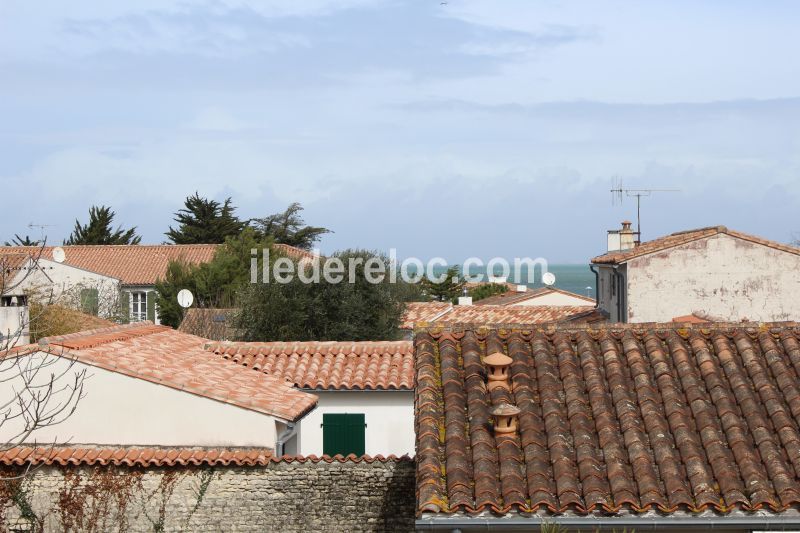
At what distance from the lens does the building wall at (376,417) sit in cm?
2208

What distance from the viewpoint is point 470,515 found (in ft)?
29.2

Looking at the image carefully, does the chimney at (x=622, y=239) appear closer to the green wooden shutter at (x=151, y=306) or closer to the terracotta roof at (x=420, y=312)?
the terracotta roof at (x=420, y=312)

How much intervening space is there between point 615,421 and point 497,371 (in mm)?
1277

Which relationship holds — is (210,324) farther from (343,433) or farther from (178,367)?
(178,367)

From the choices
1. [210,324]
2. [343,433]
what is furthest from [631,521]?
[210,324]

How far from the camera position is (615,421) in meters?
10.2

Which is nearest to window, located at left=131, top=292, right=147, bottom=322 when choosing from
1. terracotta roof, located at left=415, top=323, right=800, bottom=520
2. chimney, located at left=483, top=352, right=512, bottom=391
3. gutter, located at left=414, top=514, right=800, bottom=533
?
terracotta roof, located at left=415, top=323, right=800, bottom=520

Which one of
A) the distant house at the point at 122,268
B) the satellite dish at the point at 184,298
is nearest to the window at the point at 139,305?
the distant house at the point at 122,268

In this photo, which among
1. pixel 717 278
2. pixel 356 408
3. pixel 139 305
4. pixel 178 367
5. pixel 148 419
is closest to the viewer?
pixel 148 419

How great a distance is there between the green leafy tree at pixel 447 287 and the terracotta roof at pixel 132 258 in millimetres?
22310

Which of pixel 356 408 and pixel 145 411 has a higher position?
pixel 145 411

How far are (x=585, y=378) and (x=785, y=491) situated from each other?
2.46 meters

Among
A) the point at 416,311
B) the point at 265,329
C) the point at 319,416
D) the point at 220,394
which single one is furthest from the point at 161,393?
the point at 416,311

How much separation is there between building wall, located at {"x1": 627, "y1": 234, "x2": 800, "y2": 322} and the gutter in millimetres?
22098
